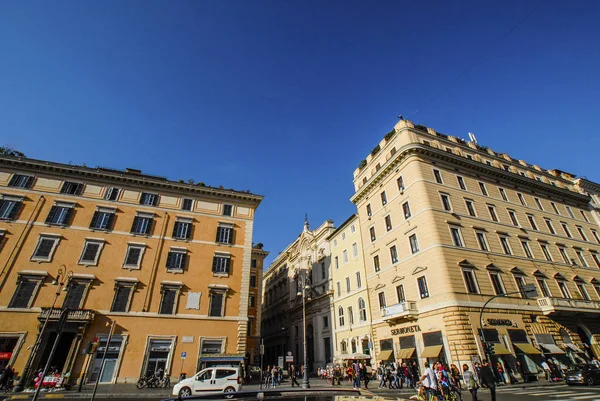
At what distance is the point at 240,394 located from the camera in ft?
13.4

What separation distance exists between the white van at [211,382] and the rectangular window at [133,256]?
12.2 meters

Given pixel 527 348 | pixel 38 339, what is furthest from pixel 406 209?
pixel 38 339

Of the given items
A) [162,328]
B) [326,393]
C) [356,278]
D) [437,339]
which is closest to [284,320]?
[356,278]

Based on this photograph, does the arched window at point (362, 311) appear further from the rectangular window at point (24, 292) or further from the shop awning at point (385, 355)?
the rectangular window at point (24, 292)

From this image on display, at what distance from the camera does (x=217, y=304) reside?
87.1 ft

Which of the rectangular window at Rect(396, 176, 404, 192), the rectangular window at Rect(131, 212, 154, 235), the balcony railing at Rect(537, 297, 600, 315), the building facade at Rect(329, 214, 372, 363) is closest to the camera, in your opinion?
the balcony railing at Rect(537, 297, 600, 315)

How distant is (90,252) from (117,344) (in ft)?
27.0

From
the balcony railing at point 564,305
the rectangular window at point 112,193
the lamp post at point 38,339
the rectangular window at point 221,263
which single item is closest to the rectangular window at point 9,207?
the rectangular window at point 112,193

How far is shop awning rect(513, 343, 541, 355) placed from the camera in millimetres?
21703

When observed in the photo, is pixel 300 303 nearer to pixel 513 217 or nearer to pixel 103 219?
pixel 103 219

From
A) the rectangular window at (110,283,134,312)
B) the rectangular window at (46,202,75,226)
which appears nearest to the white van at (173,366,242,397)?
the rectangular window at (110,283,134,312)

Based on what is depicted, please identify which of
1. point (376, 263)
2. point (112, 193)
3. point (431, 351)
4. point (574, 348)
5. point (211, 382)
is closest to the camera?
point (211, 382)

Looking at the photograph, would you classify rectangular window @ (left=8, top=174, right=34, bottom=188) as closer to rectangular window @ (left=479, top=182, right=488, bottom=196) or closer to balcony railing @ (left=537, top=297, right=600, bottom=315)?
rectangular window @ (left=479, top=182, right=488, bottom=196)

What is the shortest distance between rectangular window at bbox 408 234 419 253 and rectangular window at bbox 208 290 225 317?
17621mm
